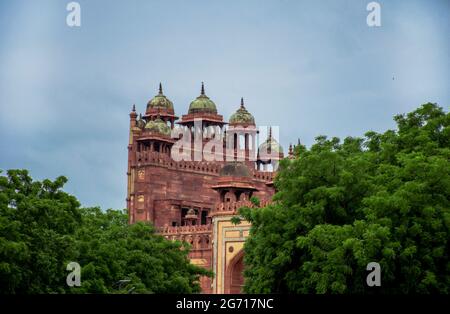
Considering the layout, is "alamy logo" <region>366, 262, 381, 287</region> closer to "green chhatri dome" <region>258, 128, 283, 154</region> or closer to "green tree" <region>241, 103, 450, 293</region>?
"green tree" <region>241, 103, 450, 293</region>

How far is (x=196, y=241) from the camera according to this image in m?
105

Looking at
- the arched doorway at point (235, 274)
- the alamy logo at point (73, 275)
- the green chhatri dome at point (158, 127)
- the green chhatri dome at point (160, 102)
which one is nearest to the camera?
the alamy logo at point (73, 275)

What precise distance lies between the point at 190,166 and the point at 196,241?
42.1 ft

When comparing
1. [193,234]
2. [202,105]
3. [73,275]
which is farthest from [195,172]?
[73,275]

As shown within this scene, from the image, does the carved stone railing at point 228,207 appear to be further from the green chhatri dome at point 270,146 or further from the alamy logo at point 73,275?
the alamy logo at point 73,275

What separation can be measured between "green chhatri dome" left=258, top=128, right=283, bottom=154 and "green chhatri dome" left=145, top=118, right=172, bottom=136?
1005 cm

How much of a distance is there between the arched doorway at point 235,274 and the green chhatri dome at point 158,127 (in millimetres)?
16251

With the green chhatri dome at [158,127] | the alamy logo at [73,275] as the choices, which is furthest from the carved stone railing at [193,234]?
the alamy logo at [73,275]

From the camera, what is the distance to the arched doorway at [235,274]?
9881 centimetres

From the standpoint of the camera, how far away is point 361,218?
215ft

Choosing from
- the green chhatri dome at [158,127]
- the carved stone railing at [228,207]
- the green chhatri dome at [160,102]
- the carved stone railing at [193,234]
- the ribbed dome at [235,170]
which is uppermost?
the green chhatri dome at [160,102]
